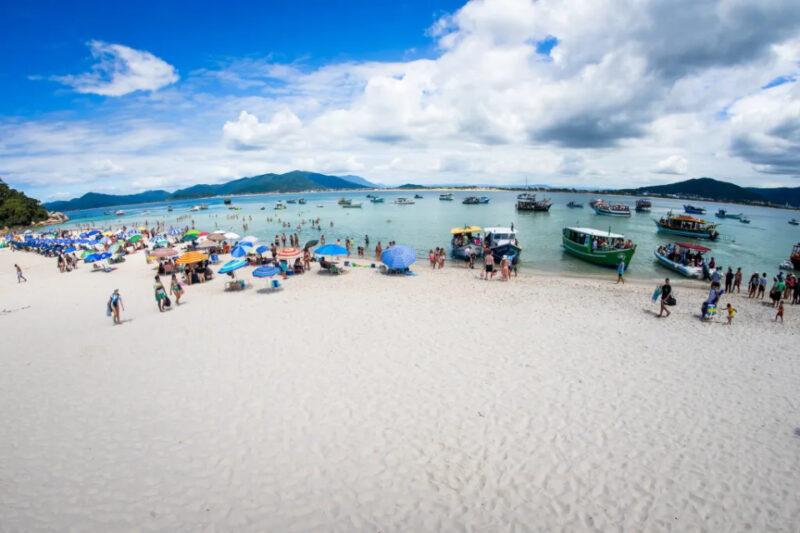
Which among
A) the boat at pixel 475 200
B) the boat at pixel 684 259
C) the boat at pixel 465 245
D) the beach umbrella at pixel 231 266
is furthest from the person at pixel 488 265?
the boat at pixel 475 200

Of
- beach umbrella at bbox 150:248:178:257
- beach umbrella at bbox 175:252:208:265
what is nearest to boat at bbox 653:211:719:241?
beach umbrella at bbox 175:252:208:265

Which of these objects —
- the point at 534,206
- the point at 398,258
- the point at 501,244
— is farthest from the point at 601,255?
the point at 534,206

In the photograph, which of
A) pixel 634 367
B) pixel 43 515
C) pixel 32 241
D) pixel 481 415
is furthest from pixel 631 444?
pixel 32 241

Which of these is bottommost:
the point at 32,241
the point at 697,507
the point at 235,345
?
the point at 697,507

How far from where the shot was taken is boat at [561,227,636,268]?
2548 centimetres

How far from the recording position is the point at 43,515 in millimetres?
5348

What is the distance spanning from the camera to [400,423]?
7.38 metres

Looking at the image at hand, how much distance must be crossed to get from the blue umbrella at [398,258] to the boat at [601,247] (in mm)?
15657

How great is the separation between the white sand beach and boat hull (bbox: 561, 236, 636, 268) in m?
11.5

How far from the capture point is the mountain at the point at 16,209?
7019cm

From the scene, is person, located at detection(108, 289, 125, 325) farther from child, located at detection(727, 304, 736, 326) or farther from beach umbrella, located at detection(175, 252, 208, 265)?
child, located at detection(727, 304, 736, 326)

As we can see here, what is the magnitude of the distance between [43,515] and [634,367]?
41.9 ft

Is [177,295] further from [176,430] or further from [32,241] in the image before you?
[32,241]

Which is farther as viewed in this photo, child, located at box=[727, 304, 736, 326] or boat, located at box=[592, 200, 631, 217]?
boat, located at box=[592, 200, 631, 217]
